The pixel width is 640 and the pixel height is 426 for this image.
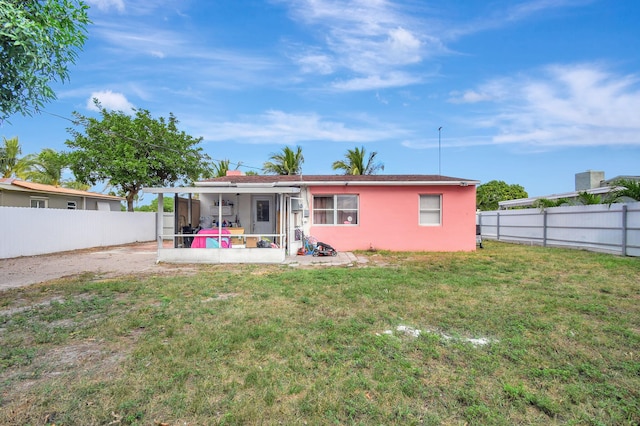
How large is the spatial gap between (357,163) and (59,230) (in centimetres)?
2129

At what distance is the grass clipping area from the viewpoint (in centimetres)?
265

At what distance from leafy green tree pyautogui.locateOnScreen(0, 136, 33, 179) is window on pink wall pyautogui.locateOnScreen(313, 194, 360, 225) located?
2492 cm

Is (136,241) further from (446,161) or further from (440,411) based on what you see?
(440,411)

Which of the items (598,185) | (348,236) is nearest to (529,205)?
(598,185)

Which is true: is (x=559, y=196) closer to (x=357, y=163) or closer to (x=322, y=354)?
(x=357, y=163)

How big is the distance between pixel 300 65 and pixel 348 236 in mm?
8288

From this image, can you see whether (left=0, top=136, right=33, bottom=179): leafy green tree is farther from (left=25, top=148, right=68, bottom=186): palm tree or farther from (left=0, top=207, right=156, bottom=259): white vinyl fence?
(left=0, top=207, right=156, bottom=259): white vinyl fence

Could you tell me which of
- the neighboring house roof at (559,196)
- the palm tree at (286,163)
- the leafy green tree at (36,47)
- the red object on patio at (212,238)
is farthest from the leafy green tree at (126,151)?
the neighboring house roof at (559,196)

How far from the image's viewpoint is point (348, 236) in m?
13.8

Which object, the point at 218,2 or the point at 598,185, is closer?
the point at 218,2

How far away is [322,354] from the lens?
365 cm

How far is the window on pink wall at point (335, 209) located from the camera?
45.2ft

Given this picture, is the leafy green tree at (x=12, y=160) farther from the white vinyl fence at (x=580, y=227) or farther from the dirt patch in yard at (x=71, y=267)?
the white vinyl fence at (x=580, y=227)

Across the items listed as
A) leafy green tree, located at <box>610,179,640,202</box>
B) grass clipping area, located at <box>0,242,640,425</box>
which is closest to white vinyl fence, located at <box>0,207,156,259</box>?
grass clipping area, located at <box>0,242,640,425</box>
